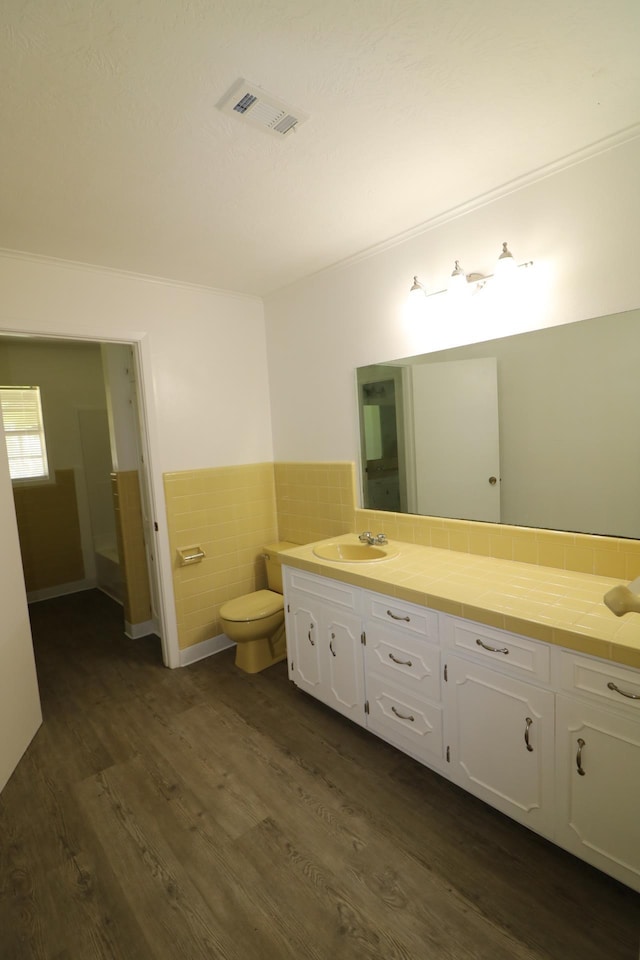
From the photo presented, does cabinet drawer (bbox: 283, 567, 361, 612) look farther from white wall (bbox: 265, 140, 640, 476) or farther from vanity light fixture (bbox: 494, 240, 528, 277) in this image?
A: vanity light fixture (bbox: 494, 240, 528, 277)

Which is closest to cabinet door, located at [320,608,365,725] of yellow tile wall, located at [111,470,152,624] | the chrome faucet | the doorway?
the chrome faucet

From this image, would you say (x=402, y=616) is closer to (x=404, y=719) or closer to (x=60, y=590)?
(x=404, y=719)

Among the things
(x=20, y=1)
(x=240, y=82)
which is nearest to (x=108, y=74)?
(x=20, y=1)

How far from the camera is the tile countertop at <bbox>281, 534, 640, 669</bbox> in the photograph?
1.33 metres

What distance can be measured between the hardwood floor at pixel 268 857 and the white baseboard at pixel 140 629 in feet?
3.29

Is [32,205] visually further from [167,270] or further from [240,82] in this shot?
[240,82]

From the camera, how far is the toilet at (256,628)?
275 cm

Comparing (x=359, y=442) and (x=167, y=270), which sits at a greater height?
(x=167, y=270)

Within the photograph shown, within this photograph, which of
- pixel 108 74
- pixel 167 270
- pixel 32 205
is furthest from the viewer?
pixel 167 270

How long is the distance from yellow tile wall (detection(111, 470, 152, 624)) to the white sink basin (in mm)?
1659

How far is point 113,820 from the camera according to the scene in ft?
5.83

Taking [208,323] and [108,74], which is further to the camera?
[208,323]

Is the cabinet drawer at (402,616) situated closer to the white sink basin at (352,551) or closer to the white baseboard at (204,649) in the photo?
the white sink basin at (352,551)

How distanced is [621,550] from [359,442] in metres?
1.48
